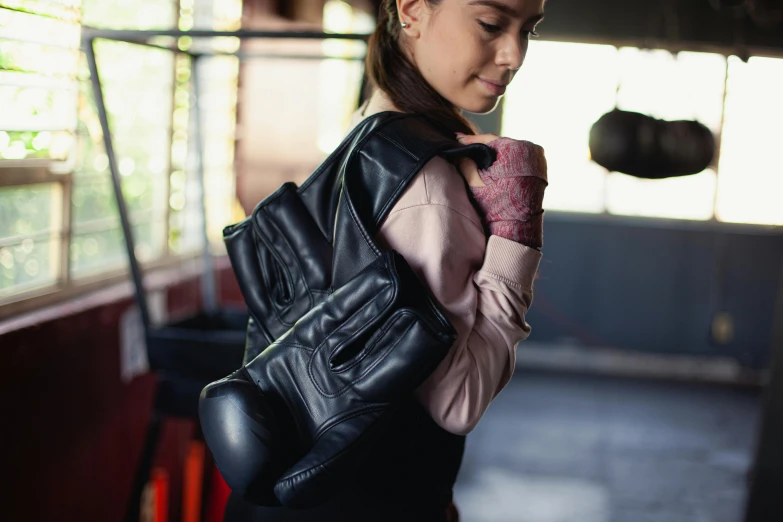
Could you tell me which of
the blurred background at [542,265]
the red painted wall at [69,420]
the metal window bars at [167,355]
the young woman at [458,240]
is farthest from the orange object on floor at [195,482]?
the young woman at [458,240]

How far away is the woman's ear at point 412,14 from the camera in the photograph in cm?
83

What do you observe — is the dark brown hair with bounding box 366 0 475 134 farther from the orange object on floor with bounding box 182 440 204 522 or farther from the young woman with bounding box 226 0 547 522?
the orange object on floor with bounding box 182 440 204 522

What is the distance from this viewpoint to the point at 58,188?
1944 mm

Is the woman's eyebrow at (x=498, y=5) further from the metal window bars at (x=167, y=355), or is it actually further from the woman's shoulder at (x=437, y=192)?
the metal window bars at (x=167, y=355)

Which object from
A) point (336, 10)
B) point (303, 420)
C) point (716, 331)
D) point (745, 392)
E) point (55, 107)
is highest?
point (336, 10)

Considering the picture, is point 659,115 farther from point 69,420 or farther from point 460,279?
point 460,279

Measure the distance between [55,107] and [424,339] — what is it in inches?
Answer: 59.6

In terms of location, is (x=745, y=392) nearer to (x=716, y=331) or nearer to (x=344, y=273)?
(x=716, y=331)

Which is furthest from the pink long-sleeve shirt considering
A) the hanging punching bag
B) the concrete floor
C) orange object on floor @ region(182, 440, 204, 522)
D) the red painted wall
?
the concrete floor

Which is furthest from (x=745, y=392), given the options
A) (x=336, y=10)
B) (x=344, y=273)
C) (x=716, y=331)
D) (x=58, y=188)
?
(x=344, y=273)

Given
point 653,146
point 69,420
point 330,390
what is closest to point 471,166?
point 330,390

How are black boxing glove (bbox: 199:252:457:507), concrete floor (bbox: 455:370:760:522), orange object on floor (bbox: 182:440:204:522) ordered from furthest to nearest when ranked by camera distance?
concrete floor (bbox: 455:370:760:522), orange object on floor (bbox: 182:440:204:522), black boxing glove (bbox: 199:252:457:507)

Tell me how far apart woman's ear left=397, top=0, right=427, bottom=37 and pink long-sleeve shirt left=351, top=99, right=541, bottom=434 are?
0.17m

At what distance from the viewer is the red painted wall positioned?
1.57 m
